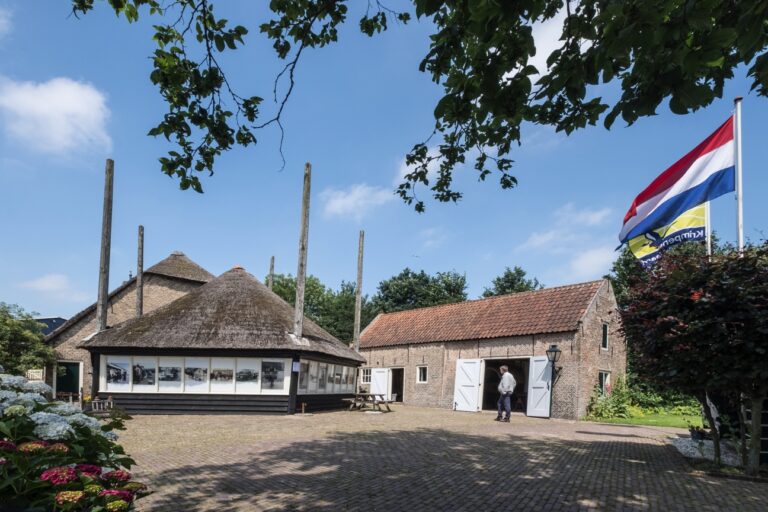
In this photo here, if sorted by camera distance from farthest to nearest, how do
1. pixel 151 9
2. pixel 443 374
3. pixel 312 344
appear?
pixel 443 374 < pixel 312 344 < pixel 151 9

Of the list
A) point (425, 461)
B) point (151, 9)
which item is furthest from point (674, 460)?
point (151, 9)

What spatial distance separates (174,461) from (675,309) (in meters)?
8.72

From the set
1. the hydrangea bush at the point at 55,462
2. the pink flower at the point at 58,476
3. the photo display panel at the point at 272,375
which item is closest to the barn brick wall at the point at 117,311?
the photo display panel at the point at 272,375

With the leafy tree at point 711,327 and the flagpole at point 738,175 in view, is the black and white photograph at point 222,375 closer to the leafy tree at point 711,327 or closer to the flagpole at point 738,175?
the leafy tree at point 711,327

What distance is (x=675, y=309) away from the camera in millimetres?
8016

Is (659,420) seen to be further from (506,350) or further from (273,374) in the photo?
(273,374)

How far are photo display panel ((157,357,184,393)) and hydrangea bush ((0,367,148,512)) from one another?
49.9ft

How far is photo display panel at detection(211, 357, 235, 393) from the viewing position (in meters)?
17.8

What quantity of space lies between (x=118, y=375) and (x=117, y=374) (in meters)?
0.05

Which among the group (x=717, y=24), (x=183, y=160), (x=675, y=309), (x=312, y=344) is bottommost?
(x=312, y=344)

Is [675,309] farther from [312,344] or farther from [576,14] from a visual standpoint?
[312,344]

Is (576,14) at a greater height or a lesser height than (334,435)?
greater

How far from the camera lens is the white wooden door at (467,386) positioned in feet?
77.1

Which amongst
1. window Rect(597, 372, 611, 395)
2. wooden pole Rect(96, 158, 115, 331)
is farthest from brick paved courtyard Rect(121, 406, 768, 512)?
window Rect(597, 372, 611, 395)
